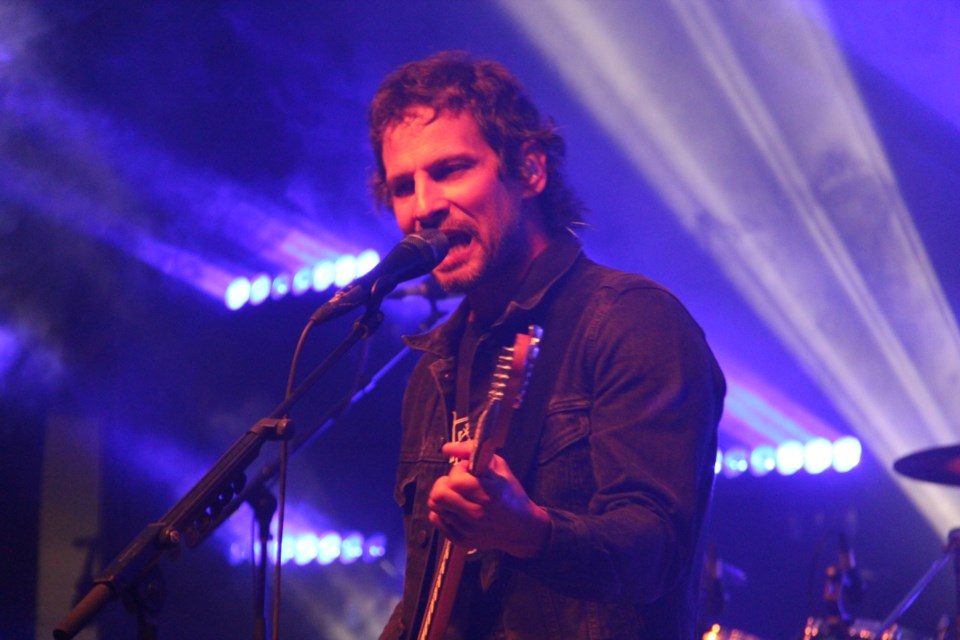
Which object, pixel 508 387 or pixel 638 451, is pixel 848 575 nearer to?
pixel 638 451

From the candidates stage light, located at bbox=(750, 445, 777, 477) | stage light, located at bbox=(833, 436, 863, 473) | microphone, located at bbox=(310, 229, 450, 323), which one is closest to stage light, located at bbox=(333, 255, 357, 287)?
stage light, located at bbox=(750, 445, 777, 477)

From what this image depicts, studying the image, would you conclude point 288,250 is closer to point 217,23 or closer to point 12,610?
point 217,23

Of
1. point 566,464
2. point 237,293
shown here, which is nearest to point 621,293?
point 566,464

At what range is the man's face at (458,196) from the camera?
7.57 feet

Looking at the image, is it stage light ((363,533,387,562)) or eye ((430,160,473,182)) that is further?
stage light ((363,533,387,562))

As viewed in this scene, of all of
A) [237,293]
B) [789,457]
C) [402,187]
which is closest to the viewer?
[402,187]

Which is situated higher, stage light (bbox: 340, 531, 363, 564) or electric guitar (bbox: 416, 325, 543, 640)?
stage light (bbox: 340, 531, 363, 564)

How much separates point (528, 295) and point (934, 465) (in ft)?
9.08

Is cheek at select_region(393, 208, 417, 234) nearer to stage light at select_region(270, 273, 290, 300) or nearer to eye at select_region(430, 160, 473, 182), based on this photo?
eye at select_region(430, 160, 473, 182)

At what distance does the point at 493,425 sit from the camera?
1597mm

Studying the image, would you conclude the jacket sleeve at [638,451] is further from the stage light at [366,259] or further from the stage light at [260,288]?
the stage light at [260,288]

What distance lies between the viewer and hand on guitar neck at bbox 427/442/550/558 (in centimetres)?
149

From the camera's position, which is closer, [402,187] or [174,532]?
[174,532]

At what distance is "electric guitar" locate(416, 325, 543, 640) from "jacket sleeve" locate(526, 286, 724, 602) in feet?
0.60
